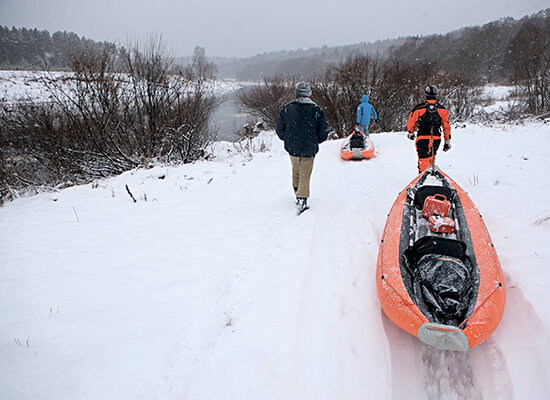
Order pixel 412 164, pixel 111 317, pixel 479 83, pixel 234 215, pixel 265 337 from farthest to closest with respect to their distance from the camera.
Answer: pixel 479 83 < pixel 412 164 < pixel 234 215 < pixel 111 317 < pixel 265 337

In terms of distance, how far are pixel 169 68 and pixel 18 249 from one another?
7.51 meters

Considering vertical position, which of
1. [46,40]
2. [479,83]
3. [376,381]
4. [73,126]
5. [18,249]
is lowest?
[376,381]

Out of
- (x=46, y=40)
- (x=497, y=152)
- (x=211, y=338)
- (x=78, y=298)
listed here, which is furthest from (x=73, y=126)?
(x=46, y=40)

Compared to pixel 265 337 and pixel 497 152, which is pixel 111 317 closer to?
pixel 265 337

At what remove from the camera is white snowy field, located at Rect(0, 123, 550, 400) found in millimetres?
2002

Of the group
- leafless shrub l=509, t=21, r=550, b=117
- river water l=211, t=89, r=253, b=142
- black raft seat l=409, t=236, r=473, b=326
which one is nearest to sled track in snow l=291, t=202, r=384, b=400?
black raft seat l=409, t=236, r=473, b=326

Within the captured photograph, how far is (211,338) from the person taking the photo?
7.66 ft

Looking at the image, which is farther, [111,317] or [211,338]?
[111,317]

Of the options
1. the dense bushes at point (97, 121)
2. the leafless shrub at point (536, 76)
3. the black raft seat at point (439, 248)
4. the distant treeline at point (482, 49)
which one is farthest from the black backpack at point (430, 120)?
the distant treeline at point (482, 49)

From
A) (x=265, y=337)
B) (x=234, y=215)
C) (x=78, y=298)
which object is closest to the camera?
(x=265, y=337)

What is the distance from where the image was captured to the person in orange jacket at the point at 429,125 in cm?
471

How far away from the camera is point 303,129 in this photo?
4.19m

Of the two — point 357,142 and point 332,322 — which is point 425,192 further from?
point 357,142

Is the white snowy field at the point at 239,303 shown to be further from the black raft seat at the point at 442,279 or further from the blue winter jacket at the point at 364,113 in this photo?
the blue winter jacket at the point at 364,113
